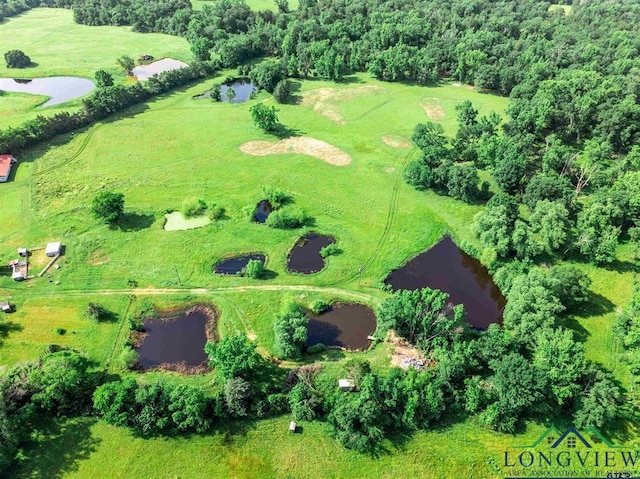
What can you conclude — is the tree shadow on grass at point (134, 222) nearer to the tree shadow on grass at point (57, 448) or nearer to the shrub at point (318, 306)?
the tree shadow on grass at point (57, 448)

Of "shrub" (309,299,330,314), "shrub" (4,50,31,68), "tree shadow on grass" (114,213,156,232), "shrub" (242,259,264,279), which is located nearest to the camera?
"shrub" (309,299,330,314)

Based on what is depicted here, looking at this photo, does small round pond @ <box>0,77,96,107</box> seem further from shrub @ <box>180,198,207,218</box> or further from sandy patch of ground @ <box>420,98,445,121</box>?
sandy patch of ground @ <box>420,98,445,121</box>

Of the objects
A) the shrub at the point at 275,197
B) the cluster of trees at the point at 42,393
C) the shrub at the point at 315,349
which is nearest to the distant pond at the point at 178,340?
the cluster of trees at the point at 42,393

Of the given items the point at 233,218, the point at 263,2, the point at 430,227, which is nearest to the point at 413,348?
the point at 430,227

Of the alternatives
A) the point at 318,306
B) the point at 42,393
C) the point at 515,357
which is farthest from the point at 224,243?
the point at 515,357

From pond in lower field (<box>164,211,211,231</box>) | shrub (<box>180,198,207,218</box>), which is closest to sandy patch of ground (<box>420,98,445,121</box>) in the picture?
shrub (<box>180,198,207,218</box>)

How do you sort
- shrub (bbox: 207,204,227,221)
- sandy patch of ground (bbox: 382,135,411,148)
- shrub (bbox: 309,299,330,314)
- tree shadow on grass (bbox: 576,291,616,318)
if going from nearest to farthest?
1. shrub (bbox: 309,299,330,314)
2. tree shadow on grass (bbox: 576,291,616,318)
3. shrub (bbox: 207,204,227,221)
4. sandy patch of ground (bbox: 382,135,411,148)
